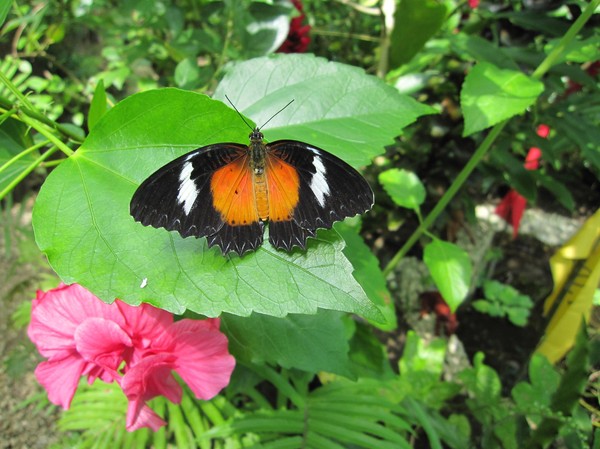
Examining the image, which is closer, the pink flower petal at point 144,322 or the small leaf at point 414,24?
the pink flower petal at point 144,322

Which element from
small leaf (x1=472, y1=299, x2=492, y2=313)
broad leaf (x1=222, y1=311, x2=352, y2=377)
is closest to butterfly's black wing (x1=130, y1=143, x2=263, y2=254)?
broad leaf (x1=222, y1=311, x2=352, y2=377)

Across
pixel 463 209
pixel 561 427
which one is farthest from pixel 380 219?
pixel 561 427

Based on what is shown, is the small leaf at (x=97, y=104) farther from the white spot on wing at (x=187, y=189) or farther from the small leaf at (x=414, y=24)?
the small leaf at (x=414, y=24)

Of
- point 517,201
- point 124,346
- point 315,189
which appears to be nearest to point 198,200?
point 315,189

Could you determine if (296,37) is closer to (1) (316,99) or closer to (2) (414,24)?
(2) (414,24)

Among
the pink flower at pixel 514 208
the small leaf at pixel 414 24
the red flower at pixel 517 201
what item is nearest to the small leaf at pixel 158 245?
the small leaf at pixel 414 24

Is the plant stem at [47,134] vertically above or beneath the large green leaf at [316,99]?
beneath

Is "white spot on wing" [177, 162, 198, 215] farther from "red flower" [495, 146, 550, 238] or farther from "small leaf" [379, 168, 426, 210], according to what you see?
"red flower" [495, 146, 550, 238]

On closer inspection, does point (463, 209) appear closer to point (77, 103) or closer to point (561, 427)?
point (561, 427)
